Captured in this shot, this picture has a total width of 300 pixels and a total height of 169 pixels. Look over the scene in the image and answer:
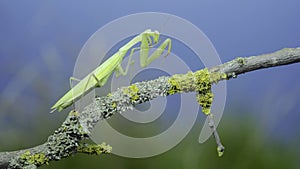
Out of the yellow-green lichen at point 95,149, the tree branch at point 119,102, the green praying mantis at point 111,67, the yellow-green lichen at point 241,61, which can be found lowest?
the yellow-green lichen at point 95,149

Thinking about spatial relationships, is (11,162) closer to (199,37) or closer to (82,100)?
(82,100)

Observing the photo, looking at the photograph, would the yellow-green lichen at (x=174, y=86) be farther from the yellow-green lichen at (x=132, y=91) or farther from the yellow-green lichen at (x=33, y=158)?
the yellow-green lichen at (x=33, y=158)

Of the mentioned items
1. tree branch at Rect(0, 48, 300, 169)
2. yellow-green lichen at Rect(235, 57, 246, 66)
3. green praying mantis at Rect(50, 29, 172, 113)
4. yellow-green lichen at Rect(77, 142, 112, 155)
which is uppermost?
green praying mantis at Rect(50, 29, 172, 113)

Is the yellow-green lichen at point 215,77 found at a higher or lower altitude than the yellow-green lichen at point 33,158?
higher

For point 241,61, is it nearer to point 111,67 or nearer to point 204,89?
point 204,89

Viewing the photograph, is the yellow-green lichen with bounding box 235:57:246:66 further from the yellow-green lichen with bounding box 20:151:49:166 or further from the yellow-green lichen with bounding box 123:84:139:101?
the yellow-green lichen with bounding box 20:151:49:166

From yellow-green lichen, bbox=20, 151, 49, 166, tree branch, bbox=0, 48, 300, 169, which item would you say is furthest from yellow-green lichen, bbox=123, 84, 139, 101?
yellow-green lichen, bbox=20, 151, 49, 166

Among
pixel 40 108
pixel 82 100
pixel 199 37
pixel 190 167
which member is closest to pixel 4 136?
pixel 40 108

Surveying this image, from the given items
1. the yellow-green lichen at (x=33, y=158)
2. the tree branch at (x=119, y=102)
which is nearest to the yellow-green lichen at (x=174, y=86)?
the tree branch at (x=119, y=102)
